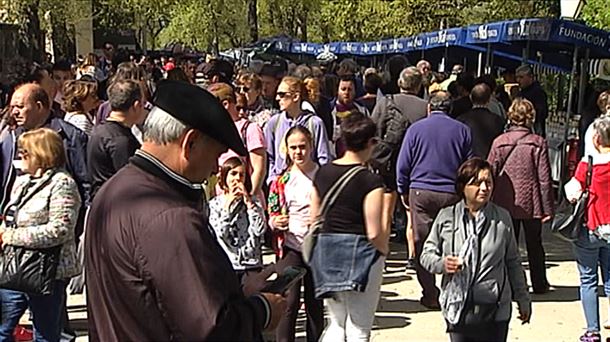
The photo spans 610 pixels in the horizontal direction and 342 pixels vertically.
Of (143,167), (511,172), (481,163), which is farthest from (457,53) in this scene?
(143,167)

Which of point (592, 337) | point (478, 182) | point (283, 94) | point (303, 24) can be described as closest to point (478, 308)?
point (478, 182)

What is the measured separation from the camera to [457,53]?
64.3 feet

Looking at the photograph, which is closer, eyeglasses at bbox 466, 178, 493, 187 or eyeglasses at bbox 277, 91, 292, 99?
eyeglasses at bbox 466, 178, 493, 187

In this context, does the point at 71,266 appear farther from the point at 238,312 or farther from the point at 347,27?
the point at 347,27

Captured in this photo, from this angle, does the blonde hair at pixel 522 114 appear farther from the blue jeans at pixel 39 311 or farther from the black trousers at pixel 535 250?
the blue jeans at pixel 39 311

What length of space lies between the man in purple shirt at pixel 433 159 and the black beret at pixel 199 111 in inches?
177

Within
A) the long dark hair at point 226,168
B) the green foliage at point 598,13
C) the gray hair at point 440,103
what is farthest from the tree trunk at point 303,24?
the long dark hair at point 226,168

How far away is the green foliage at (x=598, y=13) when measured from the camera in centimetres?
1658

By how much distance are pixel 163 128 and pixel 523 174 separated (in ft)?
17.3

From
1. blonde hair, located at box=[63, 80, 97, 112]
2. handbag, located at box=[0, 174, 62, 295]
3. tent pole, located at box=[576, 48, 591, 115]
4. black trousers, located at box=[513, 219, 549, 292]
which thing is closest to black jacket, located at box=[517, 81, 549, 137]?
tent pole, located at box=[576, 48, 591, 115]

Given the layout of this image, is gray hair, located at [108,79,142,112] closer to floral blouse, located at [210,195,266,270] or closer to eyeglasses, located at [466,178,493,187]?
floral blouse, located at [210,195,266,270]

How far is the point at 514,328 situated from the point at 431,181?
1287mm

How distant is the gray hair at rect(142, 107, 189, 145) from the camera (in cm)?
269

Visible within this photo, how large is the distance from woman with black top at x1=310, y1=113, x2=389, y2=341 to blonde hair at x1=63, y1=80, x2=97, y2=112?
2.47m
